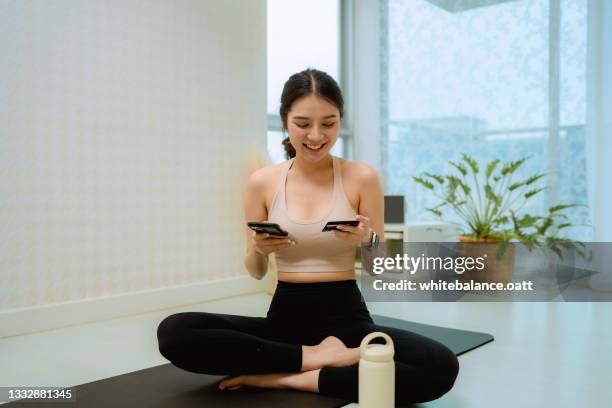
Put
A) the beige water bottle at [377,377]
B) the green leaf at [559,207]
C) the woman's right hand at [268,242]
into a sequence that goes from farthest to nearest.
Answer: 1. the green leaf at [559,207]
2. the woman's right hand at [268,242]
3. the beige water bottle at [377,377]

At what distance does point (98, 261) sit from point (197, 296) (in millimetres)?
627

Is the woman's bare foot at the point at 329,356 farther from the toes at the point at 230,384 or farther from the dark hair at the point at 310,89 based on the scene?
the dark hair at the point at 310,89

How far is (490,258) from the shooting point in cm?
318

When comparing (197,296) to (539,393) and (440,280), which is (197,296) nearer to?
(440,280)

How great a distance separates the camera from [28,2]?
241 centimetres

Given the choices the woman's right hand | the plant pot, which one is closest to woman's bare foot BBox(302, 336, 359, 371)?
the woman's right hand

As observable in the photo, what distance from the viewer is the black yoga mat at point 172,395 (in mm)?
1436

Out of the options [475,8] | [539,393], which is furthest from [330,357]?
[475,8]

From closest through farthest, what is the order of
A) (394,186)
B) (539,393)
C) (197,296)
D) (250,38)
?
(539,393)
(197,296)
(250,38)
(394,186)

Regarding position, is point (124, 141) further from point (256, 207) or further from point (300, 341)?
point (300, 341)

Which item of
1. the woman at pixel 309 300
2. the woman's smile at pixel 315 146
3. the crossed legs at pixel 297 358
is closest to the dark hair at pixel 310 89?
the woman at pixel 309 300

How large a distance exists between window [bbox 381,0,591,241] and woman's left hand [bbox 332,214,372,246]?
238cm

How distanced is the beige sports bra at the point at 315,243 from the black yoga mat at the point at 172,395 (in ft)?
1.16

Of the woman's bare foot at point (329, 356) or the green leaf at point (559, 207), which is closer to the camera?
the woman's bare foot at point (329, 356)
